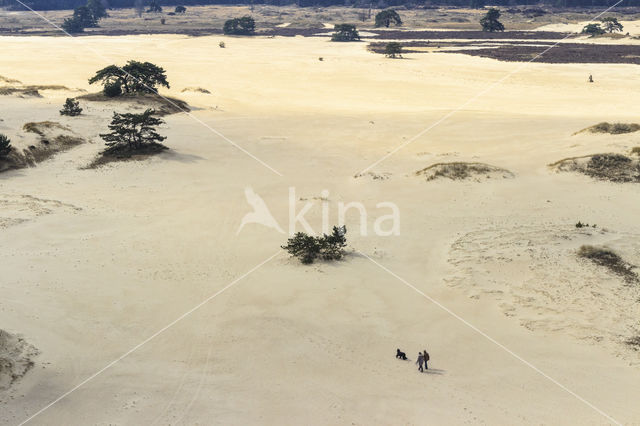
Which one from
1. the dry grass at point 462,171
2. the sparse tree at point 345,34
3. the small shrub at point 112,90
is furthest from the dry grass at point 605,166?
the sparse tree at point 345,34

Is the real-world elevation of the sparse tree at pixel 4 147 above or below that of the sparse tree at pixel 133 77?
below

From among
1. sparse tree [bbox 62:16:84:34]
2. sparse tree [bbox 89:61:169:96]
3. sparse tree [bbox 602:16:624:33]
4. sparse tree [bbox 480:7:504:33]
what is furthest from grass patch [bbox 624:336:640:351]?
sparse tree [bbox 62:16:84:34]

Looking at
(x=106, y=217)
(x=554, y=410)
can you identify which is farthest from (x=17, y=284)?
(x=554, y=410)

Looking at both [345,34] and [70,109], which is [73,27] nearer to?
[345,34]

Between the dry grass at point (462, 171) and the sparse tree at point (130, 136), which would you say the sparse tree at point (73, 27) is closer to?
the sparse tree at point (130, 136)

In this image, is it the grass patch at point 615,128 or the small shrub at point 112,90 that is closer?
the grass patch at point 615,128

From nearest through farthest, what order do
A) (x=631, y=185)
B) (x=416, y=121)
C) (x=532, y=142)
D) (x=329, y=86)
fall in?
(x=631, y=185) < (x=532, y=142) < (x=416, y=121) < (x=329, y=86)

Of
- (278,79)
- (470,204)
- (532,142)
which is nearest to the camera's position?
(470,204)

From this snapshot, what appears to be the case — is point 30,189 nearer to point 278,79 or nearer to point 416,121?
point 416,121
